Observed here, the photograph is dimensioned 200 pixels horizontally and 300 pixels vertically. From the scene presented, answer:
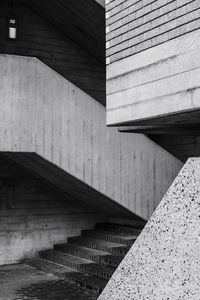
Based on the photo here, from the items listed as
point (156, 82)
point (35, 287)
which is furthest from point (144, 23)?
point (35, 287)

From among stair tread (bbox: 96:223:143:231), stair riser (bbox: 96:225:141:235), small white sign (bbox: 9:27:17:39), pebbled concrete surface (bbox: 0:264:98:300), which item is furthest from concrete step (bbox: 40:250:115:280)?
small white sign (bbox: 9:27:17:39)

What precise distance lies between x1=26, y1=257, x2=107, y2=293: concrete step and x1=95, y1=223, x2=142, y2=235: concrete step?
1309 mm

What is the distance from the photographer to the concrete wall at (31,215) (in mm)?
10039

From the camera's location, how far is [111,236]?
378 inches

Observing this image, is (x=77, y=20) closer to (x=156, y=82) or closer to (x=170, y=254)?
(x=156, y=82)

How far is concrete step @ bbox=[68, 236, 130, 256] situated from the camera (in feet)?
28.8

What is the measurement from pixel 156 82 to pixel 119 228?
544 cm

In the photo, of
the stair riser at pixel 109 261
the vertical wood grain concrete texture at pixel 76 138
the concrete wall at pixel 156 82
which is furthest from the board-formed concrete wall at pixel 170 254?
the stair riser at pixel 109 261

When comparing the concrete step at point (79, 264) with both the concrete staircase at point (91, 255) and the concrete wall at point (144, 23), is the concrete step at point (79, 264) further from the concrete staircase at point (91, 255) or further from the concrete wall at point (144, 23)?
the concrete wall at point (144, 23)

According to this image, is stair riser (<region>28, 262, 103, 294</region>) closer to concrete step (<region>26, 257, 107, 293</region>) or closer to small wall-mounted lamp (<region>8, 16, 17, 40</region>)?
concrete step (<region>26, 257, 107, 293</region>)

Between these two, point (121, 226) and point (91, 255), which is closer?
point (91, 255)

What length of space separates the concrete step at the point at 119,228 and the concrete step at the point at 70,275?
1309mm

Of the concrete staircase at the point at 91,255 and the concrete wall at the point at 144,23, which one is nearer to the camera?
the concrete wall at the point at 144,23

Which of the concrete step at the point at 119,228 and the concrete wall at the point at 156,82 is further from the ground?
the concrete wall at the point at 156,82
